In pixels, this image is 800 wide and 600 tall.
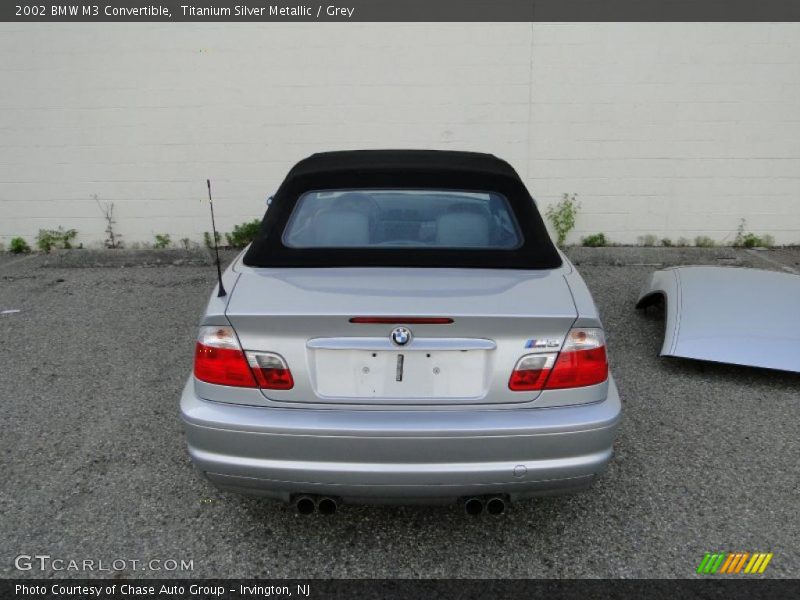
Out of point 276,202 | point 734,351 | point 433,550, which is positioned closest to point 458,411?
point 433,550

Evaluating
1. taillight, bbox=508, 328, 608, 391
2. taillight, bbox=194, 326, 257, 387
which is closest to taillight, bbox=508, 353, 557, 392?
taillight, bbox=508, 328, 608, 391

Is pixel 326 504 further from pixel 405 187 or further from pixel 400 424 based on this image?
pixel 405 187

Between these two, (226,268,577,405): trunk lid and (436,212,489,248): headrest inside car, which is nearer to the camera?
(226,268,577,405): trunk lid

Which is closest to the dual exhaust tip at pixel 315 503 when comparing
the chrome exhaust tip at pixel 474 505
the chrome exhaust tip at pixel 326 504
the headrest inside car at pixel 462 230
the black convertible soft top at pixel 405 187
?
the chrome exhaust tip at pixel 326 504

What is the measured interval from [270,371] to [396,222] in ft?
3.74

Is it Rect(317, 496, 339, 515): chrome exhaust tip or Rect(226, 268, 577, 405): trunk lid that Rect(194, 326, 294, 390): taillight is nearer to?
Rect(226, 268, 577, 405): trunk lid

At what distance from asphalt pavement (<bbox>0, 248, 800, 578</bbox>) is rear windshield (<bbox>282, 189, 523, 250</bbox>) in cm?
120

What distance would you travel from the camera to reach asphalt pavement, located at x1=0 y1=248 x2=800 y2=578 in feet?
8.32

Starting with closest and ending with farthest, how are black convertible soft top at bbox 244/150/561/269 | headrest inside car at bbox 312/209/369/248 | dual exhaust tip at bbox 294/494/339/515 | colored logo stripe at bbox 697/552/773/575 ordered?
dual exhaust tip at bbox 294/494/339/515
colored logo stripe at bbox 697/552/773/575
black convertible soft top at bbox 244/150/561/269
headrest inside car at bbox 312/209/369/248

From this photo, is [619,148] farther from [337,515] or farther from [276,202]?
[337,515]

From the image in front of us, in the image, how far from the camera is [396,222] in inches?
120

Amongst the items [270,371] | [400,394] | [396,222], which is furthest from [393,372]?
[396,222]

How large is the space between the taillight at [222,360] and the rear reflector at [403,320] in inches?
17.0
